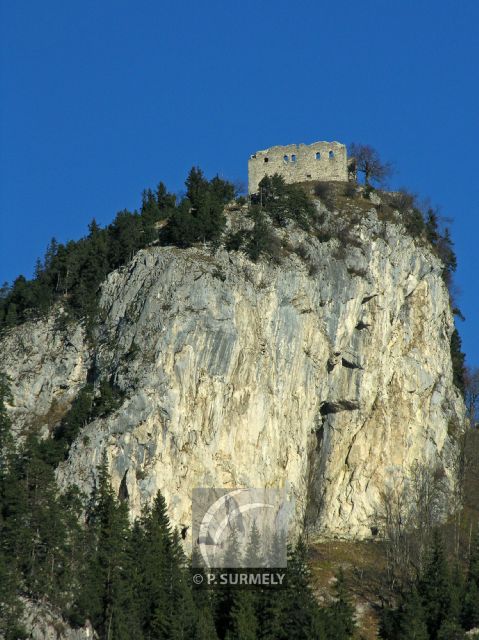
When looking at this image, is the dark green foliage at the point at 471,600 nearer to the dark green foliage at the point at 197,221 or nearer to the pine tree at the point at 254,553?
the pine tree at the point at 254,553

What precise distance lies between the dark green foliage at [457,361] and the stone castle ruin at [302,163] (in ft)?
54.5

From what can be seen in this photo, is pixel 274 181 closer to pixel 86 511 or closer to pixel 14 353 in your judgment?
pixel 14 353

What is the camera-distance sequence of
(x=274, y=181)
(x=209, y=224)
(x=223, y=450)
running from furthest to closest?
(x=274, y=181), (x=209, y=224), (x=223, y=450)

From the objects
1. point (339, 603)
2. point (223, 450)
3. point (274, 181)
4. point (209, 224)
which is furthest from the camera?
point (274, 181)

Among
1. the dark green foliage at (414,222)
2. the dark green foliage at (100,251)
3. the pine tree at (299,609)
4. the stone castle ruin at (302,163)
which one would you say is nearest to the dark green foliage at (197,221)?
the dark green foliage at (100,251)

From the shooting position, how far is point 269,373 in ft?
307

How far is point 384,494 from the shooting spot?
335 feet

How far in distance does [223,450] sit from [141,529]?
32.0 ft

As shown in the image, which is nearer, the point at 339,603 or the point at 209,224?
the point at 339,603

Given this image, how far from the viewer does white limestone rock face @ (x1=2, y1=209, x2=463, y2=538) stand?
87625 mm

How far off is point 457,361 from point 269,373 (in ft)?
89.7

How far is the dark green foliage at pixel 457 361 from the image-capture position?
11519cm

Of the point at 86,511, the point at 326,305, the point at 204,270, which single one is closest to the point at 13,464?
the point at 86,511

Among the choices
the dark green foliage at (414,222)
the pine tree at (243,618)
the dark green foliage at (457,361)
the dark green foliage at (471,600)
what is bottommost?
the pine tree at (243,618)
